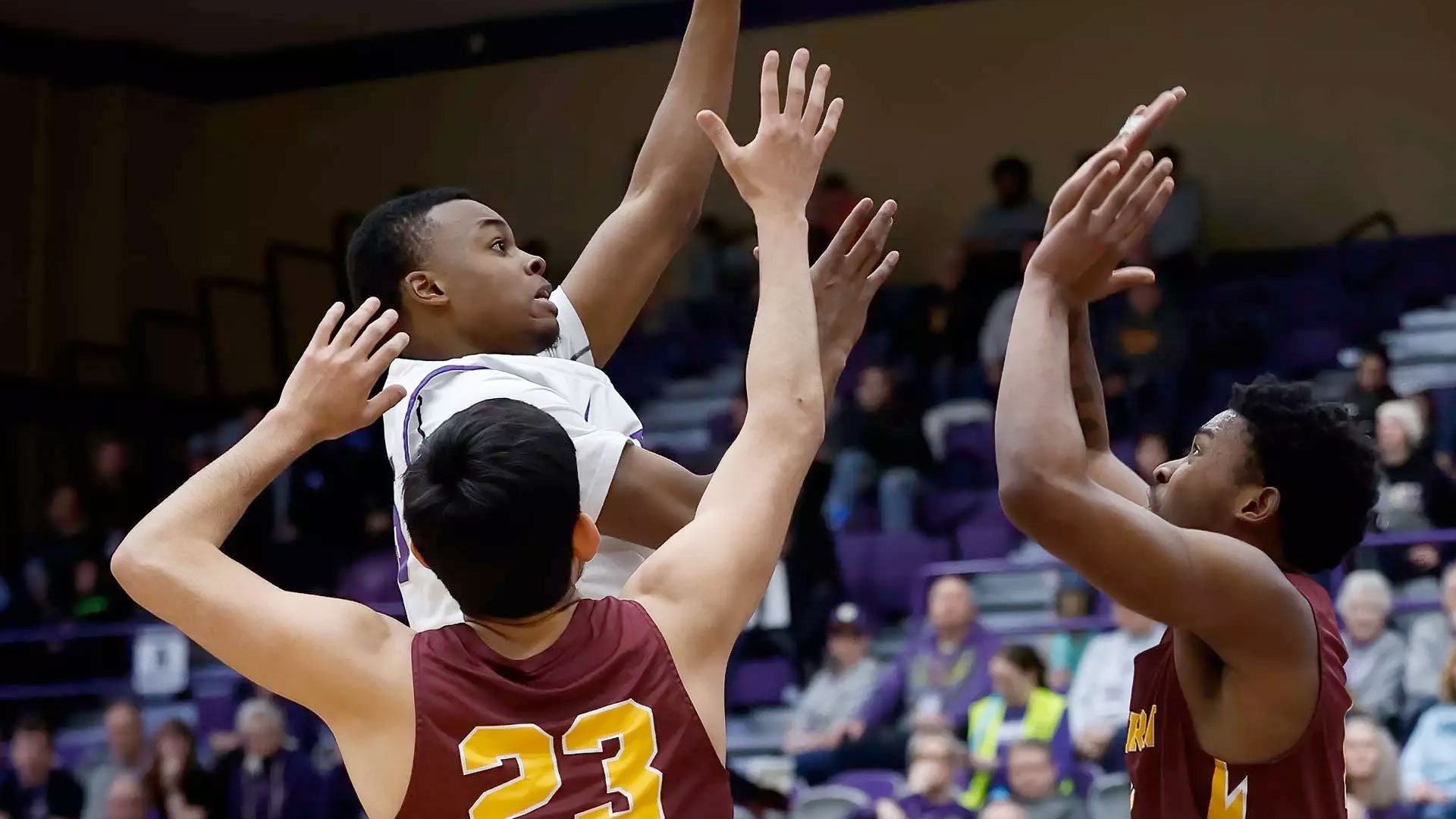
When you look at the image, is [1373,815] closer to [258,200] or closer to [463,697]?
[463,697]

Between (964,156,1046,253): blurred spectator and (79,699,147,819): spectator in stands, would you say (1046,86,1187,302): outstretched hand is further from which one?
(964,156,1046,253): blurred spectator

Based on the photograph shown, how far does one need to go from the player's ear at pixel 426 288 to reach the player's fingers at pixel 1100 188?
98 centimetres

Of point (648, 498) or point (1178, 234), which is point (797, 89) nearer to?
point (648, 498)

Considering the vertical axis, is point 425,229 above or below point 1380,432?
above

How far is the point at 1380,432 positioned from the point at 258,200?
948cm

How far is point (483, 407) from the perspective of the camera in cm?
226

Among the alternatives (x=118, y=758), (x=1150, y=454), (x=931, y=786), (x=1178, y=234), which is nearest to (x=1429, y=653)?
(x=1150, y=454)

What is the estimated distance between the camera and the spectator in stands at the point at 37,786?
9.68 metres

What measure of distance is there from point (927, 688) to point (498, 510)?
19.3ft

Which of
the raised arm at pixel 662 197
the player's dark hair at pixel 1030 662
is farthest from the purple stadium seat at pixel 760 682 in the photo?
the raised arm at pixel 662 197

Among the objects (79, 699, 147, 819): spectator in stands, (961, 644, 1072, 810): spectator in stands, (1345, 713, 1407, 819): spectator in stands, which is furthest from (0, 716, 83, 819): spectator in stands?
(1345, 713, 1407, 819): spectator in stands

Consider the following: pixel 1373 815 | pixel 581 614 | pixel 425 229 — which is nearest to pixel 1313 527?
pixel 581 614

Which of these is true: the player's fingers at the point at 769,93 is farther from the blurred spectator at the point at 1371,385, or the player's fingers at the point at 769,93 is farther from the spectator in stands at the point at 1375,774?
the blurred spectator at the point at 1371,385

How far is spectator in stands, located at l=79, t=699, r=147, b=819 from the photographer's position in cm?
969
